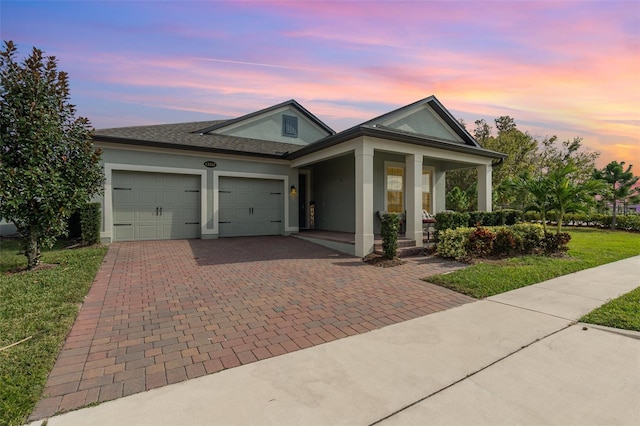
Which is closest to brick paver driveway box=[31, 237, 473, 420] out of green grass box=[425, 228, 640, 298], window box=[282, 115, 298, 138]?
green grass box=[425, 228, 640, 298]

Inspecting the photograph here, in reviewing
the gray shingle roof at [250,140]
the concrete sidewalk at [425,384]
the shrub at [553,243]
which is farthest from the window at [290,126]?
the concrete sidewalk at [425,384]

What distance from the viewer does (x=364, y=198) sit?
8664 millimetres

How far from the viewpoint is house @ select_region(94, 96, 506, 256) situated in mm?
9586

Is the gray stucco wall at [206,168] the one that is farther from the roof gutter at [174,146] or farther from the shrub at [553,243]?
the shrub at [553,243]

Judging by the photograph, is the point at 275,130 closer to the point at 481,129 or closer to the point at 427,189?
the point at 427,189

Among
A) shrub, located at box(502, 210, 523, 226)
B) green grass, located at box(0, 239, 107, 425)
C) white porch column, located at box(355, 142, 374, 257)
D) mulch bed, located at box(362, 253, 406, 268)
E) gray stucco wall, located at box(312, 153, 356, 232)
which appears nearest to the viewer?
green grass, located at box(0, 239, 107, 425)

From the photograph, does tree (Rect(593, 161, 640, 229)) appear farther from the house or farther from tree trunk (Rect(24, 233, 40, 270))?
tree trunk (Rect(24, 233, 40, 270))

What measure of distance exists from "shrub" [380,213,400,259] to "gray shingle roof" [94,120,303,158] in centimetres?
598

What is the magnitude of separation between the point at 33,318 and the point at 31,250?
3.67 meters

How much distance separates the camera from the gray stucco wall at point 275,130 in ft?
46.3

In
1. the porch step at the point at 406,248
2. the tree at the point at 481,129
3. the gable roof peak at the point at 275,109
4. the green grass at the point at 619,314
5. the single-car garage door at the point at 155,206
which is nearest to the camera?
the green grass at the point at 619,314

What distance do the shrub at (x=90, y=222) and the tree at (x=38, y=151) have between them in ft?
7.56

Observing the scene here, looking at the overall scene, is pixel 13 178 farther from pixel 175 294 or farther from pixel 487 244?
pixel 487 244

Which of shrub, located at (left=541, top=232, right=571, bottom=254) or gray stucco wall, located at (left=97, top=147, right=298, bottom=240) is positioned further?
gray stucco wall, located at (left=97, top=147, right=298, bottom=240)
